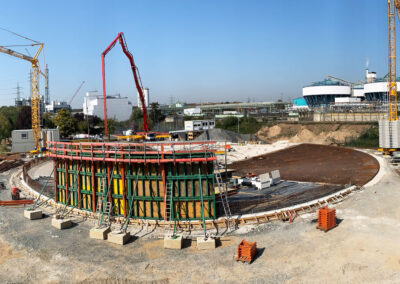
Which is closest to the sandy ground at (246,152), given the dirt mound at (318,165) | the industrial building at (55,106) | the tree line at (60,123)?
the dirt mound at (318,165)

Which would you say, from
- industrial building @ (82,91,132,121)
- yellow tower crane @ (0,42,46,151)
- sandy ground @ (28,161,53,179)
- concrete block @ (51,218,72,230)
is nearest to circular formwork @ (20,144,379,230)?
concrete block @ (51,218,72,230)

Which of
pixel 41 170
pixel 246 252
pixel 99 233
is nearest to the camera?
pixel 246 252

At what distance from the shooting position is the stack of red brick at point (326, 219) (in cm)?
1816

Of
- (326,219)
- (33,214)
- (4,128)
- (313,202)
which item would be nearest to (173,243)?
(326,219)

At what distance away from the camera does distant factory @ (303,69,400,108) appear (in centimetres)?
10612

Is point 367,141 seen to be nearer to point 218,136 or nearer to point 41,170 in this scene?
point 218,136

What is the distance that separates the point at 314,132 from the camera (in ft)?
245

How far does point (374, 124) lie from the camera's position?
68.6 m

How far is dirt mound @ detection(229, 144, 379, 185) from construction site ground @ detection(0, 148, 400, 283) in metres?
9.95

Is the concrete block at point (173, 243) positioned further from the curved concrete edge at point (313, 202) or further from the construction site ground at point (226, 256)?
the curved concrete edge at point (313, 202)

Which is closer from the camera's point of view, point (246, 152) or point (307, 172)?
point (307, 172)

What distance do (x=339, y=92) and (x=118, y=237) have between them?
109 metres

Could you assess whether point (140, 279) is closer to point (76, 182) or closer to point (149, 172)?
point (149, 172)

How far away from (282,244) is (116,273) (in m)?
7.77
